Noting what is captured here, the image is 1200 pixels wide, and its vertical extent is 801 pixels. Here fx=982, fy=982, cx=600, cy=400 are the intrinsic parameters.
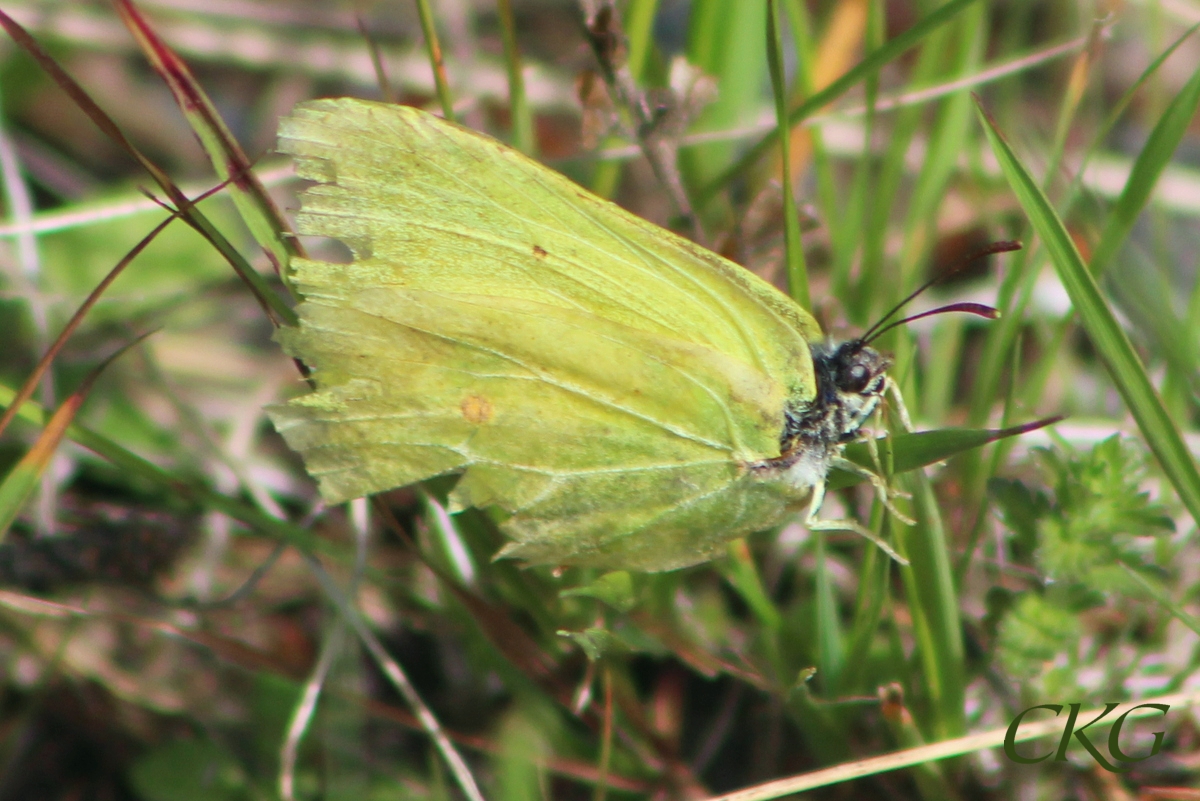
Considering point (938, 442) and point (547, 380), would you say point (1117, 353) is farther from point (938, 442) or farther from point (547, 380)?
point (547, 380)

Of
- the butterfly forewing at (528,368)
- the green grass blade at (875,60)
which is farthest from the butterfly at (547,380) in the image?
the green grass blade at (875,60)

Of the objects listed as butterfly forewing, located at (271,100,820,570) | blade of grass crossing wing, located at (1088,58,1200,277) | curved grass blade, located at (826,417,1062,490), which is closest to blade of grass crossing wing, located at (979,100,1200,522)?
curved grass blade, located at (826,417,1062,490)

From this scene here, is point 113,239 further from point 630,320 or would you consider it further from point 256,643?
point 630,320

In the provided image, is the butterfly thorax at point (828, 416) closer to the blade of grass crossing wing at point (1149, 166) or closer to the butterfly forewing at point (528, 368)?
the butterfly forewing at point (528, 368)

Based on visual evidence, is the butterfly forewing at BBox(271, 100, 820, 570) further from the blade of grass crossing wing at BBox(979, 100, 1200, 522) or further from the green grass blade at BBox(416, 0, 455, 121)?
the blade of grass crossing wing at BBox(979, 100, 1200, 522)

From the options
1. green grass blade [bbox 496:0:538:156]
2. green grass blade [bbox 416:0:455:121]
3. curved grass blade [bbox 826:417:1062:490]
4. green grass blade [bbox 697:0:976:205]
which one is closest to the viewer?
curved grass blade [bbox 826:417:1062:490]

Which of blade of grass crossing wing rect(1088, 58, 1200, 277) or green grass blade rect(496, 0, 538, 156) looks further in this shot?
green grass blade rect(496, 0, 538, 156)
